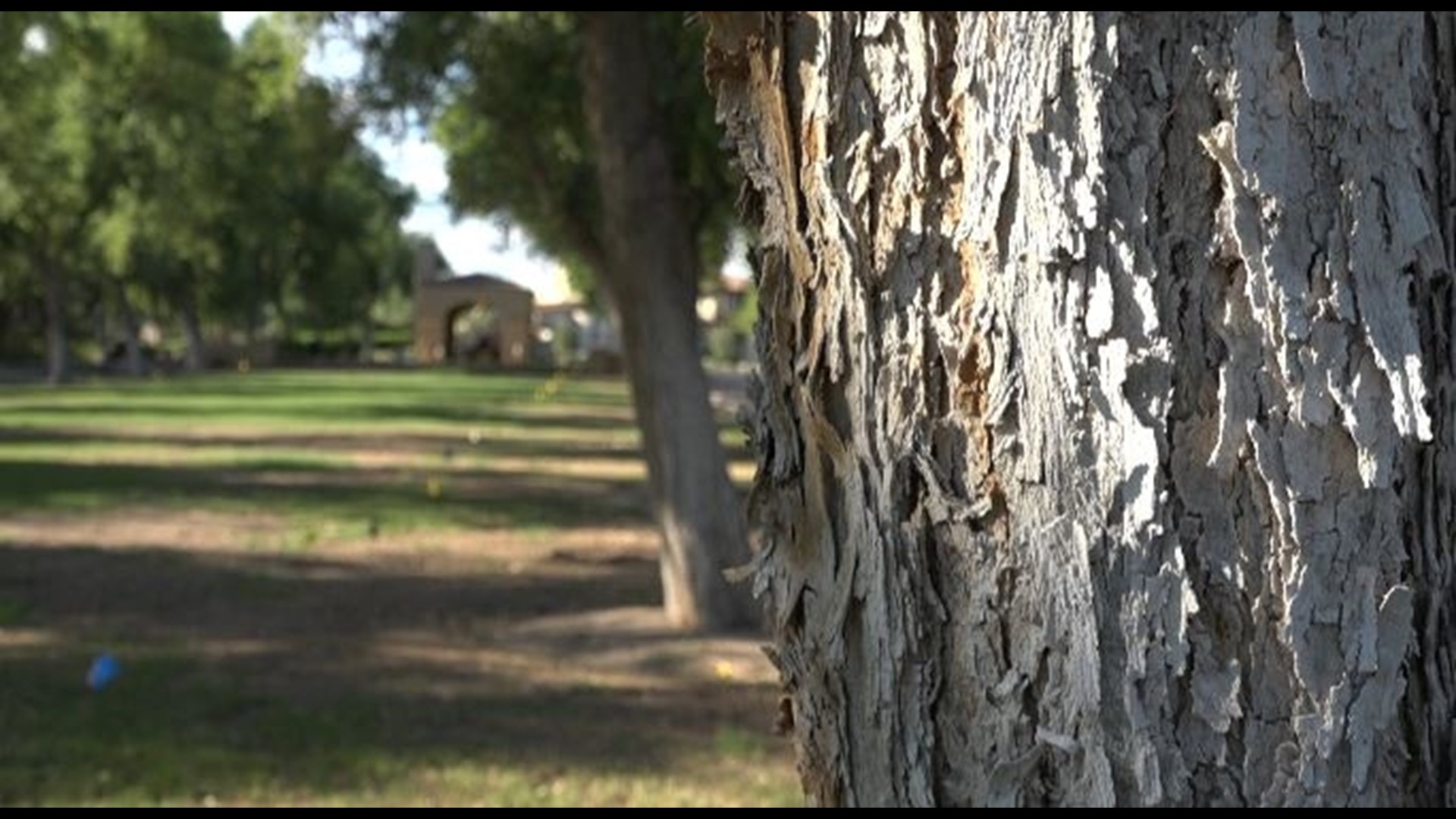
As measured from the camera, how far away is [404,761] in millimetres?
9211

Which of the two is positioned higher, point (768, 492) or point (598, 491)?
point (768, 492)

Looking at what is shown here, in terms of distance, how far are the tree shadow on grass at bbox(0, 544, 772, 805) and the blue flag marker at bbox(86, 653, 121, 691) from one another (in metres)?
0.06

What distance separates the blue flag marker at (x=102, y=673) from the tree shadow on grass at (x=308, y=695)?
64 millimetres

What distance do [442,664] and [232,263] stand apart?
60.7 meters

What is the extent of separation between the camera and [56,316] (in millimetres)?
60094

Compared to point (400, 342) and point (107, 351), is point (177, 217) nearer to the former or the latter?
point (400, 342)

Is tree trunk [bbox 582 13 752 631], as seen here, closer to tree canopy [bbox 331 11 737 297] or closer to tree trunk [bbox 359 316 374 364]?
tree canopy [bbox 331 11 737 297]

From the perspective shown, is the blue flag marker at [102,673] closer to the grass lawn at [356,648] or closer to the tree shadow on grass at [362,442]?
the grass lawn at [356,648]

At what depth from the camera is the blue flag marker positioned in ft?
36.2

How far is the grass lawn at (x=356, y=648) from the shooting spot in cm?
893

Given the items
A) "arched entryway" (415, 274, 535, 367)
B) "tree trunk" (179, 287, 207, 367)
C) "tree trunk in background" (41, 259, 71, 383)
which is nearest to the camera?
"arched entryway" (415, 274, 535, 367)

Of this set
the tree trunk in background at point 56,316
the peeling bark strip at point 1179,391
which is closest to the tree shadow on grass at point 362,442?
the tree trunk in background at point 56,316

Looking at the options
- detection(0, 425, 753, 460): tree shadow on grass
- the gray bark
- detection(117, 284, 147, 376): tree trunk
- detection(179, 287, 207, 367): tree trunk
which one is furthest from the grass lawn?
the gray bark

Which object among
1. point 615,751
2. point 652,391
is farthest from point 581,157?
point 615,751
